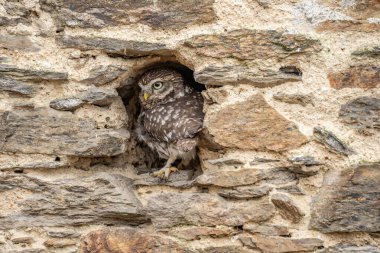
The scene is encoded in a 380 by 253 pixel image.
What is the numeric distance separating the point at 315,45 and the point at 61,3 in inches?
45.2

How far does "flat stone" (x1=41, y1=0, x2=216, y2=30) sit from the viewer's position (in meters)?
2.25

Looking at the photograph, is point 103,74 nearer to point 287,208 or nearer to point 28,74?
point 28,74

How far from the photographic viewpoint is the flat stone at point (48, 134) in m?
2.32

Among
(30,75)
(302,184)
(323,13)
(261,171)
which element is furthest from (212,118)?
(30,75)

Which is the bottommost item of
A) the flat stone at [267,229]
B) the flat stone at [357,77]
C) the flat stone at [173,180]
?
the flat stone at [267,229]

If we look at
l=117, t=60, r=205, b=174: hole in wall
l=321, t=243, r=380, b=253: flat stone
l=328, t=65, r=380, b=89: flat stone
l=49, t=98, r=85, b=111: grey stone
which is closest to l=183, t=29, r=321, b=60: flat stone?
l=328, t=65, r=380, b=89: flat stone

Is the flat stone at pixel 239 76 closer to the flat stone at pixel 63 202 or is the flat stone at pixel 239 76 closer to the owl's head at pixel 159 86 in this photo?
the owl's head at pixel 159 86

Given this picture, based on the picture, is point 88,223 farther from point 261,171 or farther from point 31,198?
point 261,171

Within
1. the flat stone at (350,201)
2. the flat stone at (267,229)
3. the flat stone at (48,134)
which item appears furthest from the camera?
the flat stone at (48,134)

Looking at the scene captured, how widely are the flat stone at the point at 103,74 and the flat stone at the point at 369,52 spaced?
1.05 metres

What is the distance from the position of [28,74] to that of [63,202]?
61cm

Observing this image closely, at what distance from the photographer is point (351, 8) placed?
2.15 m

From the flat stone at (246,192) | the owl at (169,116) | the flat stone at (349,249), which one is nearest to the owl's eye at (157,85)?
the owl at (169,116)

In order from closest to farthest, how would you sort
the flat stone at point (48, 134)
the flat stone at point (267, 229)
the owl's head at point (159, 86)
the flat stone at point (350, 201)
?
the flat stone at point (350, 201)
the flat stone at point (267, 229)
the flat stone at point (48, 134)
the owl's head at point (159, 86)
